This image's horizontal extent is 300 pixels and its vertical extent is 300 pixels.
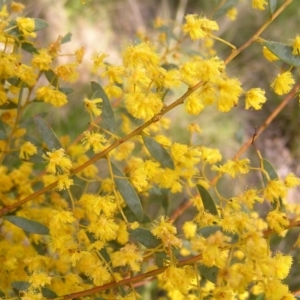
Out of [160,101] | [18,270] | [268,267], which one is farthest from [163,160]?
[18,270]

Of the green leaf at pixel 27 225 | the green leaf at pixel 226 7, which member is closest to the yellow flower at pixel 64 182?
the green leaf at pixel 27 225

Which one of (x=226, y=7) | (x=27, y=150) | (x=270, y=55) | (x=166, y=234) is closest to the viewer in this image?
(x=166, y=234)

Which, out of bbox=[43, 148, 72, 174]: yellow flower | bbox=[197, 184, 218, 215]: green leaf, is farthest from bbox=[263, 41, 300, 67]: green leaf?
bbox=[43, 148, 72, 174]: yellow flower

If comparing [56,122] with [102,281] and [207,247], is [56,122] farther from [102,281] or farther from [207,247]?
[207,247]

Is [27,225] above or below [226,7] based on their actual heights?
below

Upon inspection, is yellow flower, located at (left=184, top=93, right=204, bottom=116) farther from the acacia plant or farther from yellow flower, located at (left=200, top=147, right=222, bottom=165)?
yellow flower, located at (left=200, top=147, right=222, bottom=165)

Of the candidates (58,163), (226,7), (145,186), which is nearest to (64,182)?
(58,163)

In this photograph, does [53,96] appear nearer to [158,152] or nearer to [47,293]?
[158,152]

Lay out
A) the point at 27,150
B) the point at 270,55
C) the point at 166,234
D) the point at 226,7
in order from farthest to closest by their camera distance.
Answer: the point at 226,7 < the point at 27,150 < the point at 270,55 < the point at 166,234
